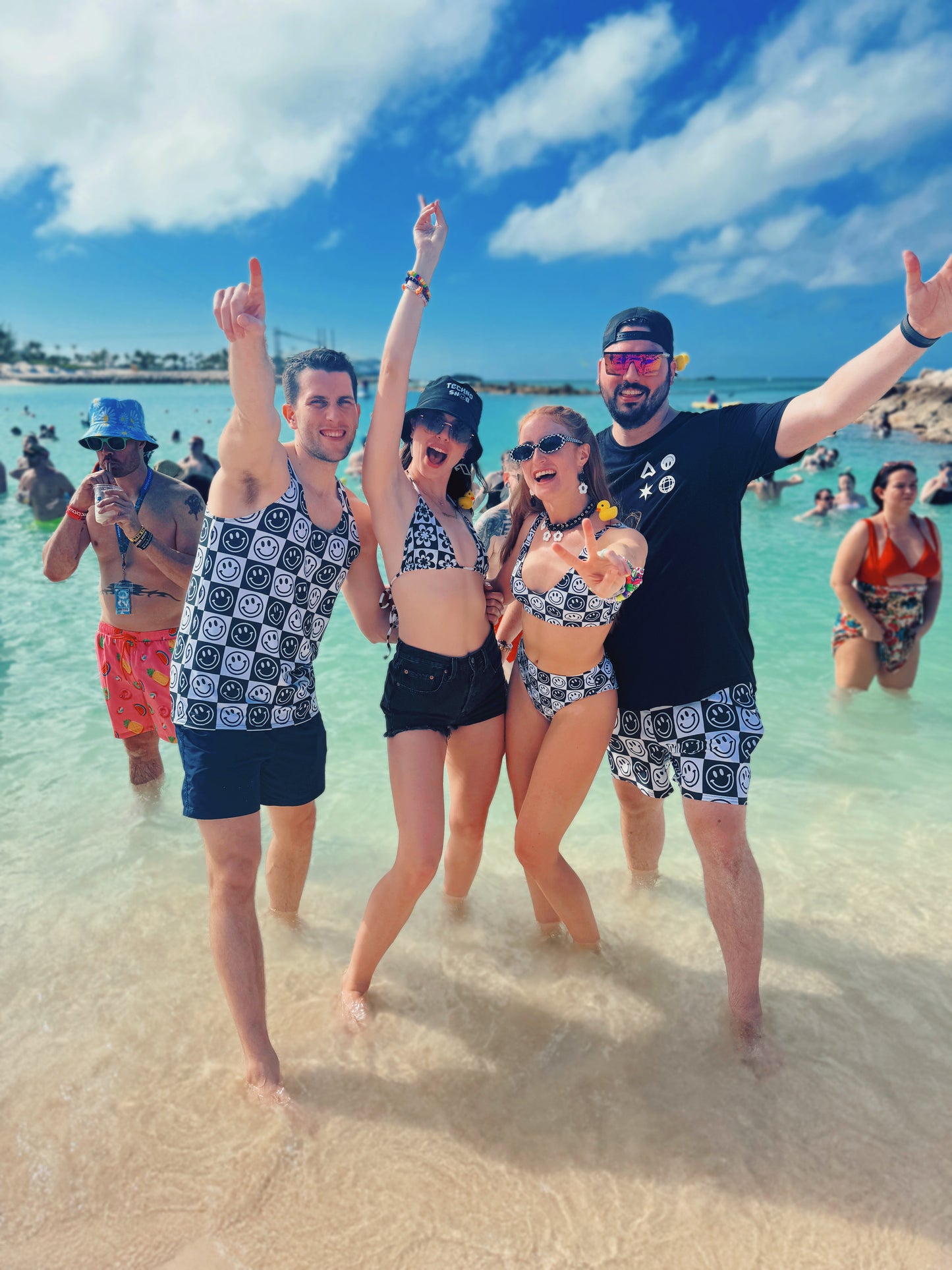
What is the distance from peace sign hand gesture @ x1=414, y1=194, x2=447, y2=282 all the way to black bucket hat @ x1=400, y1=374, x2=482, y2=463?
437 mm

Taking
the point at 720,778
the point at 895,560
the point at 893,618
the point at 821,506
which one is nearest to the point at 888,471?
the point at 895,560

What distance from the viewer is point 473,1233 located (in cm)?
253

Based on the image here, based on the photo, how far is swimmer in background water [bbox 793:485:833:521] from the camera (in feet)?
55.7

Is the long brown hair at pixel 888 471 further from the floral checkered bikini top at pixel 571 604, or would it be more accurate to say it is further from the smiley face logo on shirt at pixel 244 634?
the smiley face logo on shirt at pixel 244 634

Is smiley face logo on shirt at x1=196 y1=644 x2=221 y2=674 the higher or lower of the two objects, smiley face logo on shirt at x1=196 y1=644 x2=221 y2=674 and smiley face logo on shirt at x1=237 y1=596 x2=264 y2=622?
the lower

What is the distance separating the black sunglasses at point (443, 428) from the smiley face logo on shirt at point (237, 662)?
123 cm

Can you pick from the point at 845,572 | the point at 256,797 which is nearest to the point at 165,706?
the point at 256,797

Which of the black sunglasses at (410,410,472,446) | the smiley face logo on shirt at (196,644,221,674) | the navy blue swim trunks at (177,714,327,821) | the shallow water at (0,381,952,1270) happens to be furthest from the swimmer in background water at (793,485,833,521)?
the smiley face logo on shirt at (196,644,221,674)

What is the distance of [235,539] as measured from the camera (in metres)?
2.96

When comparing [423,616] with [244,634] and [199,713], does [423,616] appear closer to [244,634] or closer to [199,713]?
[244,634]

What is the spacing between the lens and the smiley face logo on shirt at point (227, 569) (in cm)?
297

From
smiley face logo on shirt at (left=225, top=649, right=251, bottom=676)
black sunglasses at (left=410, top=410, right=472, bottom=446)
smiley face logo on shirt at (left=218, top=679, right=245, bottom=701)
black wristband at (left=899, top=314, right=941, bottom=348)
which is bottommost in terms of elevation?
smiley face logo on shirt at (left=218, top=679, right=245, bottom=701)

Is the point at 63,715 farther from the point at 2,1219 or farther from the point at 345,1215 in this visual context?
the point at 345,1215

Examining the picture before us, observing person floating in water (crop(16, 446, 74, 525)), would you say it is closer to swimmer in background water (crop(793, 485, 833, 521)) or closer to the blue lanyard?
the blue lanyard
